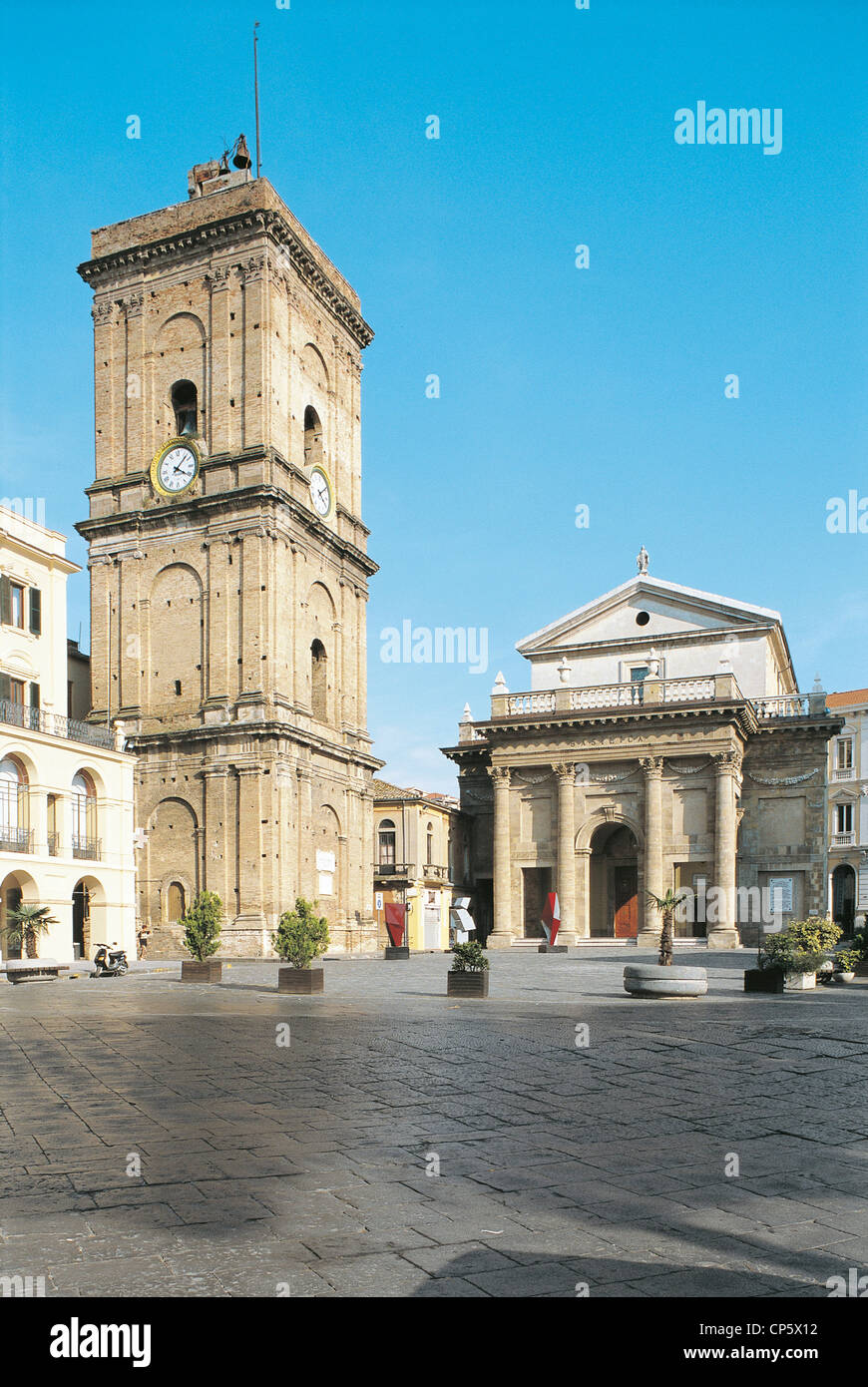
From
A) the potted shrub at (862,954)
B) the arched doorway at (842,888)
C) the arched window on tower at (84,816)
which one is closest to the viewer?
the potted shrub at (862,954)

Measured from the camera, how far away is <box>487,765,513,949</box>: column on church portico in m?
50.3

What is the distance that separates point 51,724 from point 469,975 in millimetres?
20734

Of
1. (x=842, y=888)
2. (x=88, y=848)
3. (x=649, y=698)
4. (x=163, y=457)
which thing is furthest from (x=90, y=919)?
(x=842, y=888)

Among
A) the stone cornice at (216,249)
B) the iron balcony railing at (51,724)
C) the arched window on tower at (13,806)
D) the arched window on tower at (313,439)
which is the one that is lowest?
the arched window on tower at (13,806)

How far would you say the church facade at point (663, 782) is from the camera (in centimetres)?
4697

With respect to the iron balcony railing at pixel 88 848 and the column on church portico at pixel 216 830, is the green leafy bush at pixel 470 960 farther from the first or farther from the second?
the column on church portico at pixel 216 830

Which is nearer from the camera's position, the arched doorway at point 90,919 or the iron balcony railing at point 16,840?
Result: the iron balcony railing at point 16,840

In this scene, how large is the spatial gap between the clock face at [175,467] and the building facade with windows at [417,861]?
19.7 metres

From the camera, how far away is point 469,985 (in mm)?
20547

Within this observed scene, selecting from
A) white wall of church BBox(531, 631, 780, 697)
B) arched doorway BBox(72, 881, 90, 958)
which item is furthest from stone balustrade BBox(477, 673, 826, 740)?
arched doorway BBox(72, 881, 90, 958)

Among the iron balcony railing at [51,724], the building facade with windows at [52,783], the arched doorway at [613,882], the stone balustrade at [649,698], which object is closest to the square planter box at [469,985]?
the building facade with windows at [52,783]

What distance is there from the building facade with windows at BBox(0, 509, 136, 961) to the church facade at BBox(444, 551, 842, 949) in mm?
18191

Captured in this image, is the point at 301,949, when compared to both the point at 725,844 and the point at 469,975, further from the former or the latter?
the point at 725,844

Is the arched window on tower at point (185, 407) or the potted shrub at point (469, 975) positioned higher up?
the arched window on tower at point (185, 407)
